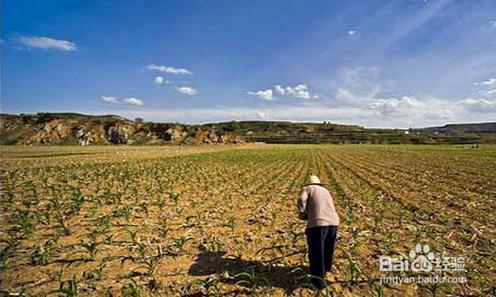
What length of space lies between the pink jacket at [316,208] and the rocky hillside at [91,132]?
9229 centimetres

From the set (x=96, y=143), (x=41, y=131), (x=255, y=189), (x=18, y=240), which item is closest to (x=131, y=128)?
(x=96, y=143)

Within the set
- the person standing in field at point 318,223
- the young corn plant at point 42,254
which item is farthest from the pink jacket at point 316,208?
the young corn plant at point 42,254

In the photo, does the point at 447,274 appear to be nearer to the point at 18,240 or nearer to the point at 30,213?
the point at 18,240

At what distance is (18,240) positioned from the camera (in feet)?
28.4

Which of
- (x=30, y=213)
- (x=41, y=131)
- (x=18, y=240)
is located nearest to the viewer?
(x=18, y=240)

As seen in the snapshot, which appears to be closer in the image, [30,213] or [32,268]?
[32,268]

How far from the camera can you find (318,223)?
6.03m

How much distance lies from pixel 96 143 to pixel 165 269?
9085cm

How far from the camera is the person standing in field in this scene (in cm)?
605

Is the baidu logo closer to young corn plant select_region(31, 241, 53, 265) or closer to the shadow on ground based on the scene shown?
the shadow on ground

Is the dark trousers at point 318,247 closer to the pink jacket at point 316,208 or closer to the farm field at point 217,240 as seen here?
the pink jacket at point 316,208

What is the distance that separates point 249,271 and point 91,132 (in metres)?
94.4

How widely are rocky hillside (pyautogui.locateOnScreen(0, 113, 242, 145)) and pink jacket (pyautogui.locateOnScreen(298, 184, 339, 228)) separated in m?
92.3

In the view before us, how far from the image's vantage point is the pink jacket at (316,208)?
6.05m
